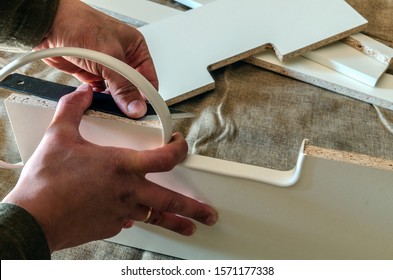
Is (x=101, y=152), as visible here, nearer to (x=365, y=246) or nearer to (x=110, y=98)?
(x=110, y=98)

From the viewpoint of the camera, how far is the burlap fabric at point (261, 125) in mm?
729

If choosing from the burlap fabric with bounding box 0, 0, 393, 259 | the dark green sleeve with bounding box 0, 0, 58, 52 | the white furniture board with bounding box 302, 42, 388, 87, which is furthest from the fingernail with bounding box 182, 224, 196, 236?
the white furniture board with bounding box 302, 42, 388, 87

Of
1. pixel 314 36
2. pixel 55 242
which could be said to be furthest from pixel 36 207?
pixel 314 36

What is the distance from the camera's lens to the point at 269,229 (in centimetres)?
60

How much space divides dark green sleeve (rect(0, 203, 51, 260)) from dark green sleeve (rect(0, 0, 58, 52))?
0.80 feet

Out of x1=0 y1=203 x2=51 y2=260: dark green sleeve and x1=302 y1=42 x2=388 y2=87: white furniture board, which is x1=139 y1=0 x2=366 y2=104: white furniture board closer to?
x1=302 y1=42 x2=388 y2=87: white furniture board

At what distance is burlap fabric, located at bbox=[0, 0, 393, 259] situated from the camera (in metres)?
0.73

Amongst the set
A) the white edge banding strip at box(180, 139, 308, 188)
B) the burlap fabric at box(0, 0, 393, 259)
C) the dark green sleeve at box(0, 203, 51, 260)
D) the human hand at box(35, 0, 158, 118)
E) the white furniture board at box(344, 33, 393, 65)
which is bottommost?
the burlap fabric at box(0, 0, 393, 259)

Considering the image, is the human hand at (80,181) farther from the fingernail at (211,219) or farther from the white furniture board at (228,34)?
the white furniture board at (228,34)

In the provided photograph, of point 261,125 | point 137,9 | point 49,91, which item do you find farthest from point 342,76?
point 49,91

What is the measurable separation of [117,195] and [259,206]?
190 millimetres

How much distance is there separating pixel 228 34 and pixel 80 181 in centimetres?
52

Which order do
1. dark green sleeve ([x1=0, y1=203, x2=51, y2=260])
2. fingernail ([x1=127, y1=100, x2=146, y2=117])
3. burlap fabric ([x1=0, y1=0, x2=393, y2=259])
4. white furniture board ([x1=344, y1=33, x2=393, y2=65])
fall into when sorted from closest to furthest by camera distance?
dark green sleeve ([x1=0, y1=203, x2=51, y2=260]) → fingernail ([x1=127, y1=100, x2=146, y2=117]) → burlap fabric ([x1=0, y1=0, x2=393, y2=259]) → white furniture board ([x1=344, y1=33, x2=393, y2=65])

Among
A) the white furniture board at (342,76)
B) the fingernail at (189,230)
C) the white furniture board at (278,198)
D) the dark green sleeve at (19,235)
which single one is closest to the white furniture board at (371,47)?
the white furniture board at (342,76)
